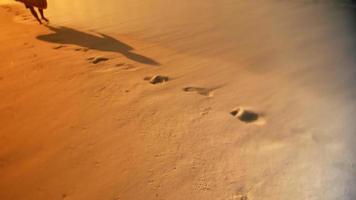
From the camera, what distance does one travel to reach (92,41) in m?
4.50

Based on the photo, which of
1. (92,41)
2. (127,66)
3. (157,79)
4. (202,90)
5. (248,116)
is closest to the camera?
(248,116)

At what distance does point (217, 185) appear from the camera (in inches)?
81.9

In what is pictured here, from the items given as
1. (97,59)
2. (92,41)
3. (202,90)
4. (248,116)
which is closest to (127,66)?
(97,59)

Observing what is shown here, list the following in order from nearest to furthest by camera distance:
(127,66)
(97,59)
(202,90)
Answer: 1. (202,90)
2. (127,66)
3. (97,59)

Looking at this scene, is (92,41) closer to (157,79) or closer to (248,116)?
(157,79)

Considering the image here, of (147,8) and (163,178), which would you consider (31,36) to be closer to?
(147,8)

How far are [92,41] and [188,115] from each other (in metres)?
2.21

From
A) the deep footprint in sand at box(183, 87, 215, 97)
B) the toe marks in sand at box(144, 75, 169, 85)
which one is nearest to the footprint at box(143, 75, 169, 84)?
the toe marks in sand at box(144, 75, 169, 85)

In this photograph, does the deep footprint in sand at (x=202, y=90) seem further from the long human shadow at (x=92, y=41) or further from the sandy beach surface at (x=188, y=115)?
the long human shadow at (x=92, y=41)

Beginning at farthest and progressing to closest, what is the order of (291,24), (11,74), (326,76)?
(291,24) → (11,74) → (326,76)

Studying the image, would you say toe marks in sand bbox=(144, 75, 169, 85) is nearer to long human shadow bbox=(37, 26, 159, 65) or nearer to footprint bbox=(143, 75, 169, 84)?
footprint bbox=(143, 75, 169, 84)

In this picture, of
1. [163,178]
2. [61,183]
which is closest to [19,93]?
[61,183]

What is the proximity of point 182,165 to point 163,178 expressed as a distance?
0.48 ft

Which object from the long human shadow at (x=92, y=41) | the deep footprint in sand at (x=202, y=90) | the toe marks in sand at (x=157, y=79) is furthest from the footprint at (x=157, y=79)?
the long human shadow at (x=92, y=41)
